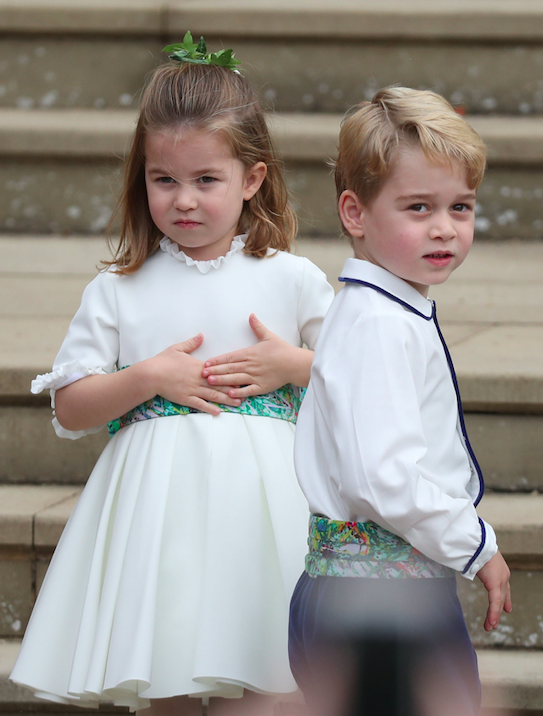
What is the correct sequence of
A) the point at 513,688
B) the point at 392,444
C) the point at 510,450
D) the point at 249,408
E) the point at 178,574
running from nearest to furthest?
1. the point at 392,444
2. the point at 178,574
3. the point at 249,408
4. the point at 513,688
5. the point at 510,450

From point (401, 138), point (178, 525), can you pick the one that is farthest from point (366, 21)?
point (178, 525)

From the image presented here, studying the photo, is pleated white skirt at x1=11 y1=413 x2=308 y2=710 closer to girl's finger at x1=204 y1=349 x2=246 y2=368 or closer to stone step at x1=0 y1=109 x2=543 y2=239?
girl's finger at x1=204 y1=349 x2=246 y2=368

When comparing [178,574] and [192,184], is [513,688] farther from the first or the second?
[192,184]

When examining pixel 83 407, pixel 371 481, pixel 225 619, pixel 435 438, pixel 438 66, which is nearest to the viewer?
pixel 371 481

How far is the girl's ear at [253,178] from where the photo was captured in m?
1.54

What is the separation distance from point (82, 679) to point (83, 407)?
16.8 inches

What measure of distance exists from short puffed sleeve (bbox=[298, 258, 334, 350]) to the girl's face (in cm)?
17

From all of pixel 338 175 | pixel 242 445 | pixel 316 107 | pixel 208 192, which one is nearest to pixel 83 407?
pixel 242 445

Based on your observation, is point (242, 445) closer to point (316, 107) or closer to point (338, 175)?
point (338, 175)

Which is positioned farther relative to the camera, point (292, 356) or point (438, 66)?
point (438, 66)

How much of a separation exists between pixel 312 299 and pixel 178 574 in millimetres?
514

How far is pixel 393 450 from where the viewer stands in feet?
3.51

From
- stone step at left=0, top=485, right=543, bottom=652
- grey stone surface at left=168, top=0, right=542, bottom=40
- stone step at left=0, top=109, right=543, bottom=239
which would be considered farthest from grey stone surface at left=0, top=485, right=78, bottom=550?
grey stone surface at left=168, top=0, right=542, bottom=40

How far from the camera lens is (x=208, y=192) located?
1468mm
